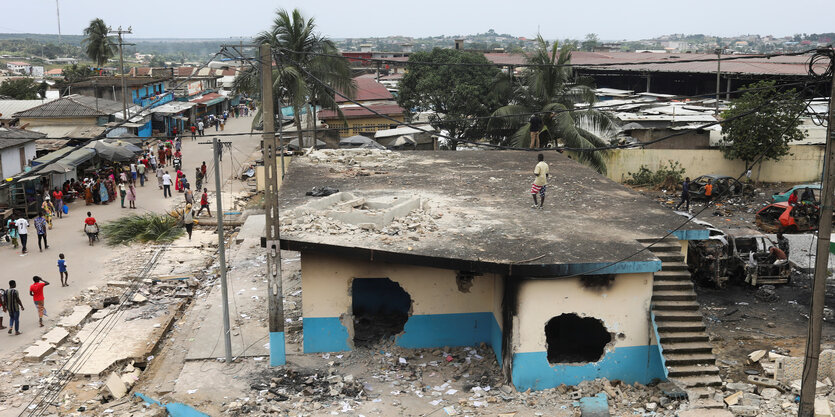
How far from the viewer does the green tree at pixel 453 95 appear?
33.5 m

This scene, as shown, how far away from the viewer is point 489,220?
1371 cm

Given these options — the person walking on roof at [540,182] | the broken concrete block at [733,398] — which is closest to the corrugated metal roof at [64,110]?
the person walking on roof at [540,182]

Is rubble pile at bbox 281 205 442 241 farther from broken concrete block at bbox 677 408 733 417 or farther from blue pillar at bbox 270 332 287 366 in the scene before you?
broken concrete block at bbox 677 408 733 417

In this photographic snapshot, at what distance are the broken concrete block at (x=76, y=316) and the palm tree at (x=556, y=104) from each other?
42.4 ft

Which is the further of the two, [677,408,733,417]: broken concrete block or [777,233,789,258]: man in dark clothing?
[777,233,789,258]: man in dark clothing

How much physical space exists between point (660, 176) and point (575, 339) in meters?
17.2

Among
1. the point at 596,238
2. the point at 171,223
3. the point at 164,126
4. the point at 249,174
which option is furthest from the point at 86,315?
the point at 164,126

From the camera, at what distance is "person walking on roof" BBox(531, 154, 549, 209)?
44.9 ft

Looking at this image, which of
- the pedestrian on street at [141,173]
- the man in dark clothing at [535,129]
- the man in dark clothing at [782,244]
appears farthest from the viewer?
the pedestrian on street at [141,173]

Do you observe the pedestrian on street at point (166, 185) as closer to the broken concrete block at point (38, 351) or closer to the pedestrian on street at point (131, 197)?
the pedestrian on street at point (131, 197)

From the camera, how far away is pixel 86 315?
16453mm

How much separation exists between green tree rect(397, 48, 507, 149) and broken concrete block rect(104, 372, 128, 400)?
2138cm

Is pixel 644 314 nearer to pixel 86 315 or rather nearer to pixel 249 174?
pixel 86 315

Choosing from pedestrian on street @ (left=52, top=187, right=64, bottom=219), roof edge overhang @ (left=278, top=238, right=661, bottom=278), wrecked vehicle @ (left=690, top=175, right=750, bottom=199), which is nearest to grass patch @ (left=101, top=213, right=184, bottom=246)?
pedestrian on street @ (left=52, top=187, right=64, bottom=219)
